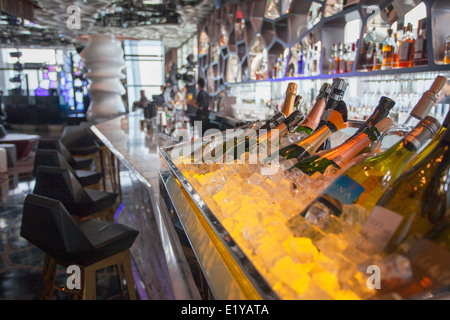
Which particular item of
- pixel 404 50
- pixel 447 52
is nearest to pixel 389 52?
pixel 404 50

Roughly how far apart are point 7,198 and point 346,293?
16.8ft

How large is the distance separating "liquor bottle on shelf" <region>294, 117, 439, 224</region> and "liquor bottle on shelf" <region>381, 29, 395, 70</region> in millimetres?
2230

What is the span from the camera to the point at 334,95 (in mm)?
928

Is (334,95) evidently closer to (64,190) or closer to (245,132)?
(245,132)

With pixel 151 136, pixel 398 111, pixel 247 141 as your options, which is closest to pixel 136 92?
pixel 151 136

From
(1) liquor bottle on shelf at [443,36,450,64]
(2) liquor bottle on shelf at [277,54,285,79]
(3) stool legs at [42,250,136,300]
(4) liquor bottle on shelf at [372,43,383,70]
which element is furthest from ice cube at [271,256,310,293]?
(2) liquor bottle on shelf at [277,54,285,79]

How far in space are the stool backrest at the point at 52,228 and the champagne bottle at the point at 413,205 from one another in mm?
1312

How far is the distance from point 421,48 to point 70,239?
101 inches

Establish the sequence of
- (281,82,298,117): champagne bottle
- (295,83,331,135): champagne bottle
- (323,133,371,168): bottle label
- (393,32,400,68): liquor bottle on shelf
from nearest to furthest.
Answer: (323,133,371,168): bottle label → (295,83,331,135): champagne bottle → (281,82,298,117): champagne bottle → (393,32,400,68): liquor bottle on shelf

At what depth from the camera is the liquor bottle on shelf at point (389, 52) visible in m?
2.74

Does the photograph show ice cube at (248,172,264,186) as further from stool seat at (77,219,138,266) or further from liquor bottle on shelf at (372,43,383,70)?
liquor bottle on shelf at (372,43,383,70)

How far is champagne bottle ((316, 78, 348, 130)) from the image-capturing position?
2.99 ft

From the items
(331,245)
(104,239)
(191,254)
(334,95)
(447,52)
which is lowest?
(104,239)

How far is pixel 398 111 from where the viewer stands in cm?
271
